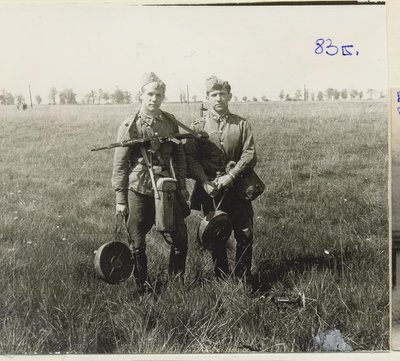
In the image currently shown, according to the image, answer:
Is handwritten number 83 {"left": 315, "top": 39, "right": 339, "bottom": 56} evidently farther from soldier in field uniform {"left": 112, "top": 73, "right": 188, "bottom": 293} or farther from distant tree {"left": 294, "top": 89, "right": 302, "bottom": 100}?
soldier in field uniform {"left": 112, "top": 73, "right": 188, "bottom": 293}

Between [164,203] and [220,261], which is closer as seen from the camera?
[164,203]

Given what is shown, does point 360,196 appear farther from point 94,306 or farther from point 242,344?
point 94,306

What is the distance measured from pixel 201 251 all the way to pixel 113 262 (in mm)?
645

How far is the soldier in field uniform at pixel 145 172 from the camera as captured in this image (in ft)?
13.6

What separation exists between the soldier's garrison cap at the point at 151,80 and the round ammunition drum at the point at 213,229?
979mm

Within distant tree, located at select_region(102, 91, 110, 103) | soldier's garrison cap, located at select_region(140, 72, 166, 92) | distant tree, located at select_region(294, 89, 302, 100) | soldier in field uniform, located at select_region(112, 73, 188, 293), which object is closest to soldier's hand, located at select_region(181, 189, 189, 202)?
soldier in field uniform, located at select_region(112, 73, 188, 293)

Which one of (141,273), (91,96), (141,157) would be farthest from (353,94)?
(141,273)

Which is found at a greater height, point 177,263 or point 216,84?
point 216,84

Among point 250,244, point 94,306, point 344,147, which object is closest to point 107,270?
point 94,306

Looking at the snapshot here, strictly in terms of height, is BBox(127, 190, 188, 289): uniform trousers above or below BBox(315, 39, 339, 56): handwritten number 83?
below

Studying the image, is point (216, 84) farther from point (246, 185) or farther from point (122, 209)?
point (122, 209)

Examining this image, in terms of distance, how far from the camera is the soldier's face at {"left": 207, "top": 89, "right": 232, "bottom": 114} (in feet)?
14.0

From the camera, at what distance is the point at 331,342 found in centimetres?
426

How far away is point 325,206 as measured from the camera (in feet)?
14.8
